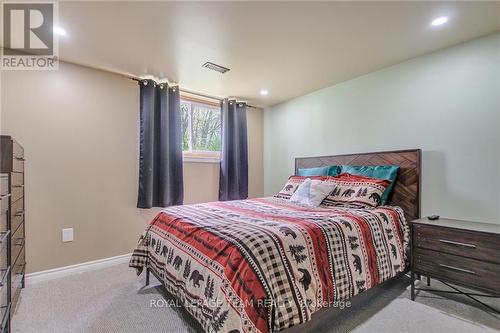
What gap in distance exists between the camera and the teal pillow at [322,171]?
3.01m

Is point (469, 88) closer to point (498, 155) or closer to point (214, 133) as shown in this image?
point (498, 155)

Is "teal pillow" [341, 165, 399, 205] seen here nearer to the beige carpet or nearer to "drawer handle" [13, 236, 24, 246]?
the beige carpet

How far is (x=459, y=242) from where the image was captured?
1.80m

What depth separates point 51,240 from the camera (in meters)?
2.45

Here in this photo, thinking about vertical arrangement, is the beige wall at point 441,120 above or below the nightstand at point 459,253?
above

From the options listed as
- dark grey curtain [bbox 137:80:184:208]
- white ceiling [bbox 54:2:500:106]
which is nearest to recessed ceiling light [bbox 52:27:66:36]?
white ceiling [bbox 54:2:500:106]

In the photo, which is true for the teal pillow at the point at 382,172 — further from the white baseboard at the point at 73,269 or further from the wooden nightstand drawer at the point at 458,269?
the white baseboard at the point at 73,269

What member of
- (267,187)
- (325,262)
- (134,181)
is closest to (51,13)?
(134,181)

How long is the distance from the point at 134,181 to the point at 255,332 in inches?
93.8

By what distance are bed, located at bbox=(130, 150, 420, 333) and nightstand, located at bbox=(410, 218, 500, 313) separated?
0.57 feet

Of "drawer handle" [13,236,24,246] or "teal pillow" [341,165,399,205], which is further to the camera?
"teal pillow" [341,165,399,205]

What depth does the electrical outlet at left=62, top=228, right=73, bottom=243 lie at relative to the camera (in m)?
2.51

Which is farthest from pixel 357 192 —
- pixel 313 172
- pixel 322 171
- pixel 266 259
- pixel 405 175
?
pixel 266 259

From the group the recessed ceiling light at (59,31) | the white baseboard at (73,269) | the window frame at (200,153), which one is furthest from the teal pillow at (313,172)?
the recessed ceiling light at (59,31)
